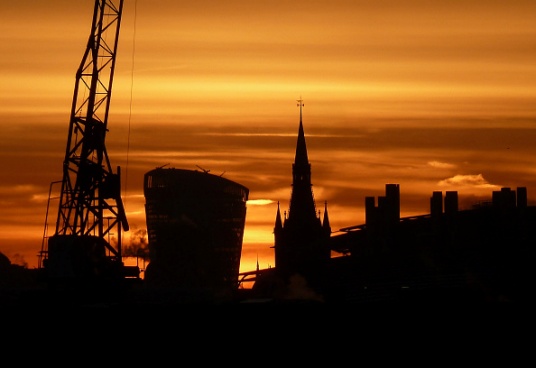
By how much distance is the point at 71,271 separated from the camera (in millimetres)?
194875

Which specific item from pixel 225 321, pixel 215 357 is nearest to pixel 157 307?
pixel 225 321

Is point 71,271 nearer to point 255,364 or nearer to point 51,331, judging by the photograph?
point 51,331

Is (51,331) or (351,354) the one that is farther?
(51,331)

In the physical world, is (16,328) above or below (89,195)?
below

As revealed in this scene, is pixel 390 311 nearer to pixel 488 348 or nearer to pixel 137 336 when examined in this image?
pixel 137 336

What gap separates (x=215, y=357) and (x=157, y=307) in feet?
244

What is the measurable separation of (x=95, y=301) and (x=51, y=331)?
42.8 m

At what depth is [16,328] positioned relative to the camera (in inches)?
6191

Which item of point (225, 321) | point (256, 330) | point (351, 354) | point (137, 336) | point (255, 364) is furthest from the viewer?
point (225, 321)

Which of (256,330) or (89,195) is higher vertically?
(89,195)

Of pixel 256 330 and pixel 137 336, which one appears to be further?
pixel 256 330

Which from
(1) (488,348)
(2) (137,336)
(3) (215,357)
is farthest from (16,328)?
(1) (488,348)

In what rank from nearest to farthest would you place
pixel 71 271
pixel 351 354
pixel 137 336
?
pixel 351 354, pixel 137 336, pixel 71 271

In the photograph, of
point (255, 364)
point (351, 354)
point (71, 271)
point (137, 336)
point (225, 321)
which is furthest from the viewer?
point (71, 271)
